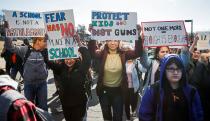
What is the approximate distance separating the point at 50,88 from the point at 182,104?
10.4 m

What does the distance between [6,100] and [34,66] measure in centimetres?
455

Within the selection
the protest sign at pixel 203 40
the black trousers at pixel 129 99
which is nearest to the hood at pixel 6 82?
the black trousers at pixel 129 99

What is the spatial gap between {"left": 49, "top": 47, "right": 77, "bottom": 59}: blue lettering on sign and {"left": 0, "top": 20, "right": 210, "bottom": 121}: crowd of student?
135mm

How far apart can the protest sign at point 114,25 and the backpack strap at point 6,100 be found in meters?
4.13

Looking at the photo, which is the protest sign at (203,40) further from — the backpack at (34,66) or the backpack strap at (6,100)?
the backpack strap at (6,100)

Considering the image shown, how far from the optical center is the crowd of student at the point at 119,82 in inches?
154

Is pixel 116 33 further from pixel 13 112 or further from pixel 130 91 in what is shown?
pixel 13 112

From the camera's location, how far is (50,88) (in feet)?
45.3

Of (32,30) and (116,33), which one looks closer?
(116,33)

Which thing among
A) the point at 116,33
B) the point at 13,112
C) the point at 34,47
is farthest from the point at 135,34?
the point at 13,112

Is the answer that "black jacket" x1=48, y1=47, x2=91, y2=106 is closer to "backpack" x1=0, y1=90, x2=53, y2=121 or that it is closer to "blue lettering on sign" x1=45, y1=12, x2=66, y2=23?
"blue lettering on sign" x1=45, y1=12, x2=66, y2=23

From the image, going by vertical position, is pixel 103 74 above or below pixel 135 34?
below

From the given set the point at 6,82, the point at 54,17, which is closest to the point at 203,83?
the point at 54,17

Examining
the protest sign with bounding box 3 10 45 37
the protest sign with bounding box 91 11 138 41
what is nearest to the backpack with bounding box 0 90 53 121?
the protest sign with bounding box 91 11 138 41
